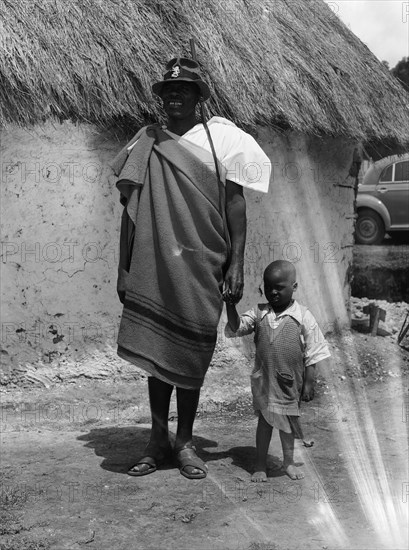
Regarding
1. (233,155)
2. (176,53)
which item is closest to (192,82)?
(233,155)

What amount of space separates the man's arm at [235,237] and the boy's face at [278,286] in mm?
140

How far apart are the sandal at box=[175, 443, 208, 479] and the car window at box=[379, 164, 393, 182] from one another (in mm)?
10293

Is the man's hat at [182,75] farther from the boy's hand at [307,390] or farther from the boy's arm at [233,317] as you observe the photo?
the boy's hand at [307,390]

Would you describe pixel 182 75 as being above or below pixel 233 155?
above

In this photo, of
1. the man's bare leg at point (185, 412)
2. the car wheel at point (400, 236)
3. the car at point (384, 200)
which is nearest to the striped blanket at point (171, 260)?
the man's bare leg at point (185, 412)

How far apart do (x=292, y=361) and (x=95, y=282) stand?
2018 millimetres

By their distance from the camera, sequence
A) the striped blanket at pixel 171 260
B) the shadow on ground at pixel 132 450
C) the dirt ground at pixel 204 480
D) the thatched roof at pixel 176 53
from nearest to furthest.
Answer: the dirt ground at pixel 204 480, the striped blanket at pixel 171 260, the shadow on ground at pixel 132 450, the thatched roof at pixel 176 53

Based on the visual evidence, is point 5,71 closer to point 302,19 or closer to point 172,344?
point 172,344

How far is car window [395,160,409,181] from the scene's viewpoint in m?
13.1

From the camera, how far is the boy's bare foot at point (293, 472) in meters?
3.76

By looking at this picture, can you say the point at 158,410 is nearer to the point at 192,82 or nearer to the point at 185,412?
the point at 185,412

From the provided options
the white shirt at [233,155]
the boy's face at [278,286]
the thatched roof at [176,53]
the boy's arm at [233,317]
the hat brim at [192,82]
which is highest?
the thatched roof at [176,53]

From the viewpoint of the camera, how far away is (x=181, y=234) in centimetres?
355

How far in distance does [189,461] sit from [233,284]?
880 mm
